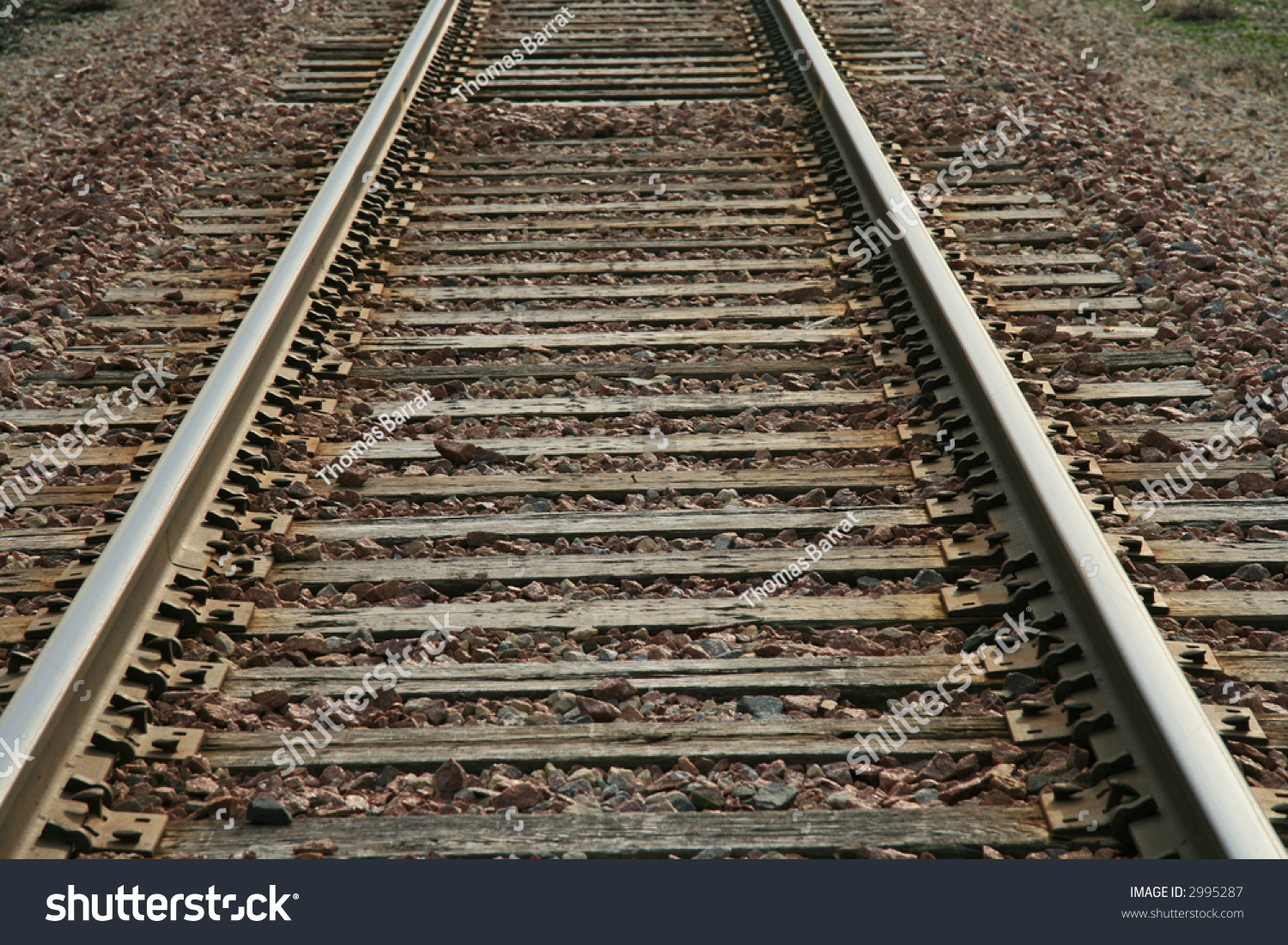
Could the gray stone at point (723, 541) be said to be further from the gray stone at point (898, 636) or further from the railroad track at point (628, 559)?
the gray stone at point (898, 636)

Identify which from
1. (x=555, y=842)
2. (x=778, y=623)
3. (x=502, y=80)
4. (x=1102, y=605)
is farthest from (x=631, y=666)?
(x=502, y=80)

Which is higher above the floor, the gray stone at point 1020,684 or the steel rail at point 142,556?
the steel rail at point 142,556

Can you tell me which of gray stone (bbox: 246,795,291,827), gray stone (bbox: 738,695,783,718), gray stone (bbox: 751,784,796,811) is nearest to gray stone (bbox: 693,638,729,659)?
gray stone (bbox: 738,695,783,718)

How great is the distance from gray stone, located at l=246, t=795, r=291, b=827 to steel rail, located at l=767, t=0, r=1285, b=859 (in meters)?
1.73

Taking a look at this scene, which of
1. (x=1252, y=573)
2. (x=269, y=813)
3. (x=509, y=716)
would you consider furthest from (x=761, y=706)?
(x=1252, y=573)

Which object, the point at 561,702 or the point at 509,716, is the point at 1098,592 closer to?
the point at 561,702

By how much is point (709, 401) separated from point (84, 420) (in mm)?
2100

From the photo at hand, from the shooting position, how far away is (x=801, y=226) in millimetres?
5566

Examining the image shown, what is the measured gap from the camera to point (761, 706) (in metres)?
2.79

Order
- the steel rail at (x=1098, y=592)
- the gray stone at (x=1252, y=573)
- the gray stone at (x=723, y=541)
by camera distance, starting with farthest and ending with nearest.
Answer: the gray stone at (x=723, y=541)
the gray stone at (x=1252, y=573)
the steel rail at (x=1098, y=592)

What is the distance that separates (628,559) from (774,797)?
38.0 inches

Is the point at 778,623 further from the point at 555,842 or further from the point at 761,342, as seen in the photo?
the point at 761,342

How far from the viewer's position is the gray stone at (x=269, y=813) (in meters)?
2.48

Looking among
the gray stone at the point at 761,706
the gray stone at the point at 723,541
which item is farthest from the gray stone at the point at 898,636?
the gray stone at the point at 723,541
